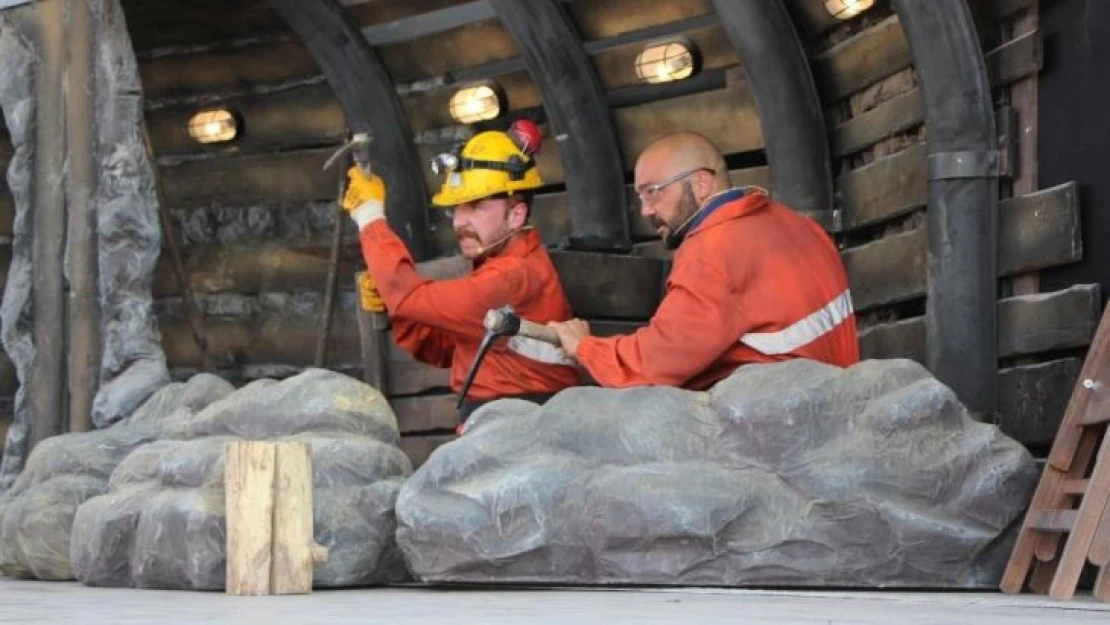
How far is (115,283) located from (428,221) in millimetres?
1842

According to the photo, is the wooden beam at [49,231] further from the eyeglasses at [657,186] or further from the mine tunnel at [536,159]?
the eyeglasses at [657,186]

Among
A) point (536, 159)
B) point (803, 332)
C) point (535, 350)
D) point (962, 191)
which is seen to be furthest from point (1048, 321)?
point (536, 159)

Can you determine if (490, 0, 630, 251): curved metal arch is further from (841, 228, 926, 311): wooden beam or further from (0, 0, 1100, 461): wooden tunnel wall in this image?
(841, 228, 926, 311): wooden beam

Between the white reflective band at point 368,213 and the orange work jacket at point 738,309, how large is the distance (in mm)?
1439

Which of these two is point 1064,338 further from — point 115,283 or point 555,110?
point 115,283

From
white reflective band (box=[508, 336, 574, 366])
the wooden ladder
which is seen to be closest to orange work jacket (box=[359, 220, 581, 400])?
white reflective band (box=[508, 336, 574, 366])

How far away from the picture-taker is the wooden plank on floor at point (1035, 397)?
22.5 feet

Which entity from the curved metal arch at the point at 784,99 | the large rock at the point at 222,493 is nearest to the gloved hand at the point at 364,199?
the large rock at the point at 222,493

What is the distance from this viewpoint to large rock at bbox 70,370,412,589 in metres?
6.93

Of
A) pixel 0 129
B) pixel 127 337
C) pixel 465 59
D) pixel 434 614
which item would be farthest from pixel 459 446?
pixel 0 129

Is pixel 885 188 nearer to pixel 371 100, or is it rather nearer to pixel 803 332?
pixel 803 332

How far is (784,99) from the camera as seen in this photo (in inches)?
326

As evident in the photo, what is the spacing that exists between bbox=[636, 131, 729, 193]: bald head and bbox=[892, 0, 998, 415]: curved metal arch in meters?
0.77

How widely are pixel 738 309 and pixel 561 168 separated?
8.61ft
